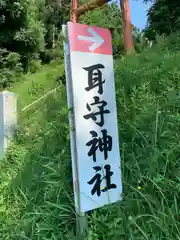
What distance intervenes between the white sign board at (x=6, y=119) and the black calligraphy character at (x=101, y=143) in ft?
7.05

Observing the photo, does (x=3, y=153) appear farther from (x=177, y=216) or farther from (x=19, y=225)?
(x=177, y=216)

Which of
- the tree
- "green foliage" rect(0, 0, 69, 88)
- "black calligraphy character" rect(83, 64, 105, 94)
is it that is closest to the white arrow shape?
"black calligraphy character" rect(83, 64, 105, 94)

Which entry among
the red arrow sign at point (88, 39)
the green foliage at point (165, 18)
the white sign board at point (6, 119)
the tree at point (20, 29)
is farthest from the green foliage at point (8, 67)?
the red arrow sign at point (88, 39)

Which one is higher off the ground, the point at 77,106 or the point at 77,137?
the point at 77,106

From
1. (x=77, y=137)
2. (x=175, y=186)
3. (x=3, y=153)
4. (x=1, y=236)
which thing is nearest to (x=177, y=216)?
(x=175, y=186)

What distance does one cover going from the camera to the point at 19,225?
2367 mm

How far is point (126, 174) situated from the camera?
2297mm

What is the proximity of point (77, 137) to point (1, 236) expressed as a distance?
1200mm

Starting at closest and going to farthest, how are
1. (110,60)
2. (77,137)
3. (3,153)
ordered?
(77,137) → (110,60) → (3,153)

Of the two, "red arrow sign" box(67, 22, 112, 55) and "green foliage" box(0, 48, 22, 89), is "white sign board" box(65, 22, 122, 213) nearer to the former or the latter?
"red arrow sign" box(67, 22, 112, 55)

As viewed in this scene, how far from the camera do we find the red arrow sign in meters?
1.95

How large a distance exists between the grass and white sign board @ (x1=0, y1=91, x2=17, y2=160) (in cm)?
18

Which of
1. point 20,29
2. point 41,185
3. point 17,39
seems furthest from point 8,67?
point 41,185

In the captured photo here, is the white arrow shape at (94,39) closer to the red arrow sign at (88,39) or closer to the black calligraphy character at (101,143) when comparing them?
the red arrow sign at (88,39)
